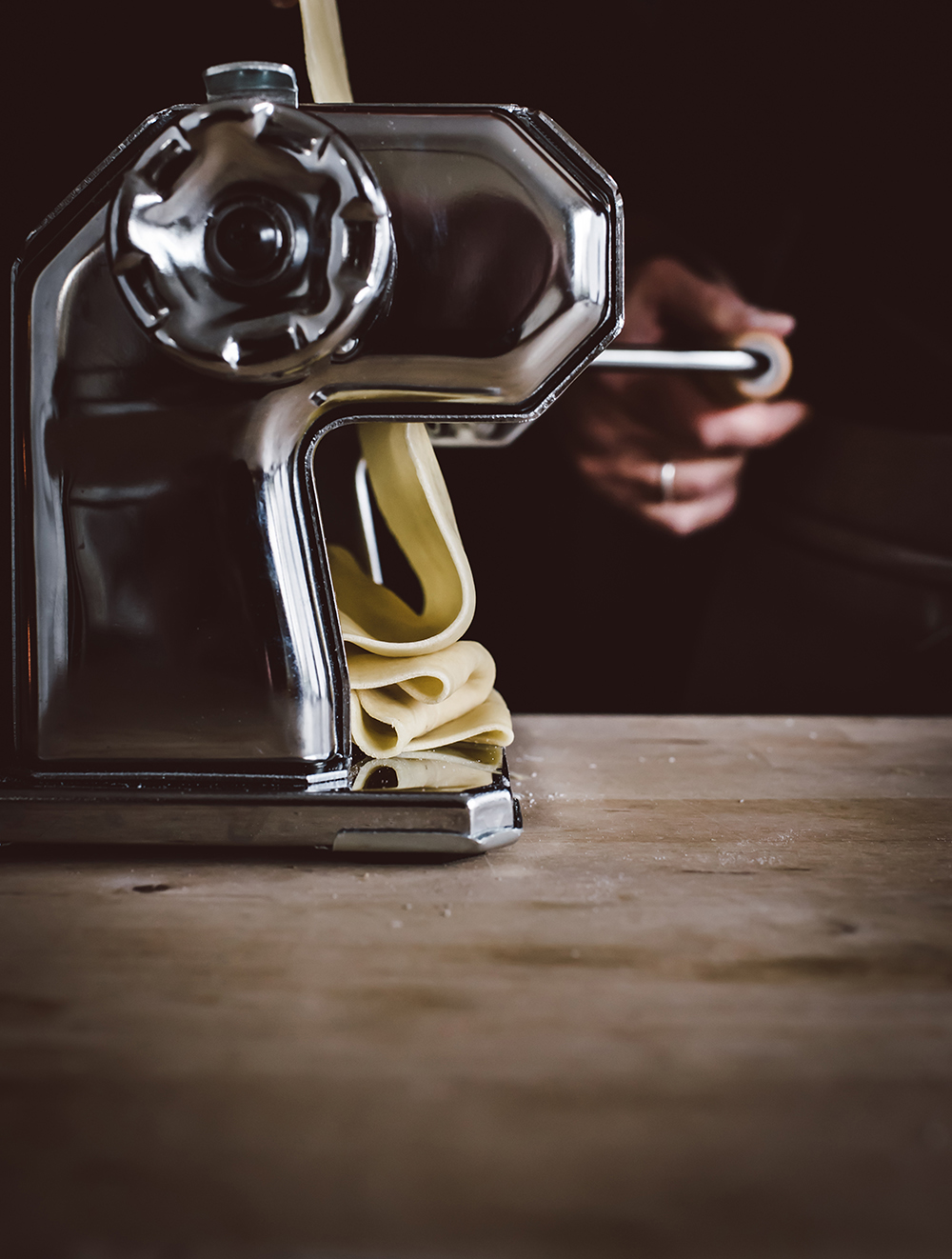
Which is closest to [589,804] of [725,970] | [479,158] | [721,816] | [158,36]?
[721,816]

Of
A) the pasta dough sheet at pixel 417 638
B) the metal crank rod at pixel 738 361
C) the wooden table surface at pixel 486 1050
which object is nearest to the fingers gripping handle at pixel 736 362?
the metal crank rod at pixel 738 361

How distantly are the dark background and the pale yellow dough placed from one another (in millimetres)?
256

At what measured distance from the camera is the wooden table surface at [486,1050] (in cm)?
18

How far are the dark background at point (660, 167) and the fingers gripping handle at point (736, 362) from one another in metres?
0.02

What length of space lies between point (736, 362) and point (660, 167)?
0.15 m

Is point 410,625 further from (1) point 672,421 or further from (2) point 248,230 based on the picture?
(1) point 672,421

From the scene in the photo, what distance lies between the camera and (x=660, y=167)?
67 cm

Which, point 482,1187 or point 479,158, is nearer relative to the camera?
point 482,1187

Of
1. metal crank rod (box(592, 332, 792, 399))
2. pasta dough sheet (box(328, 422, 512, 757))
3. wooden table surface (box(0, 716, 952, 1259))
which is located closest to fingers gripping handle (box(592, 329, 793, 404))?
metal crank rod (box(592, 332, 792, 399))

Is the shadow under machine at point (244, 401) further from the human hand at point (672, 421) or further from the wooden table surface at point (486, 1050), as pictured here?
the human hand at point (672, 421)

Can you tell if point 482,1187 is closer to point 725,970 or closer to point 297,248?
point 725,970

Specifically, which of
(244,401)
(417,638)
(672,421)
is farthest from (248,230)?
(672,421)

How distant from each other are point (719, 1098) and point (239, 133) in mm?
328

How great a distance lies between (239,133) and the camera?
1.07ft
